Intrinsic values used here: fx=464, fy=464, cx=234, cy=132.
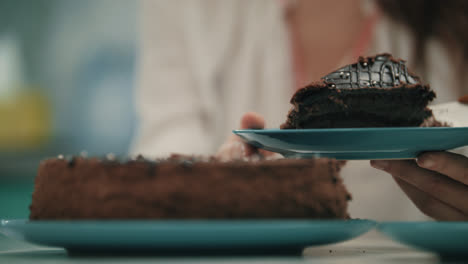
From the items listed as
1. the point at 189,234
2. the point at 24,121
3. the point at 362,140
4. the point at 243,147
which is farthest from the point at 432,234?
the point at 24,121

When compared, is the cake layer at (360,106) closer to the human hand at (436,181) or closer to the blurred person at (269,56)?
the human hand at (436,181)

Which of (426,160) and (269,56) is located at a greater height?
(269,56)

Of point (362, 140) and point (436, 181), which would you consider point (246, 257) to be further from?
point (436, 181)

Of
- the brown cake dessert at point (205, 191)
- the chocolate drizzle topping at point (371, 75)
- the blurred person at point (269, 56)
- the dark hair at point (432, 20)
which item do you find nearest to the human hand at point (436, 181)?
the chocolate drizzle topping at point (371, 75)

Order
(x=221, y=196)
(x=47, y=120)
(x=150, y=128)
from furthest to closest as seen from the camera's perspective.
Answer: (x=47, y=120) < (x=150, y=128) < (x=221, y=196)

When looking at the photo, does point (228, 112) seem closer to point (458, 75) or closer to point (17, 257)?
point (458, 75)

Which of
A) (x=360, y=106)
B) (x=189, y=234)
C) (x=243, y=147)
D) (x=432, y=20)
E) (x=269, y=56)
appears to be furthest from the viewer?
(x=269, y=56)

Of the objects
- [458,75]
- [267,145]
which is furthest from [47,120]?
[267,145]
